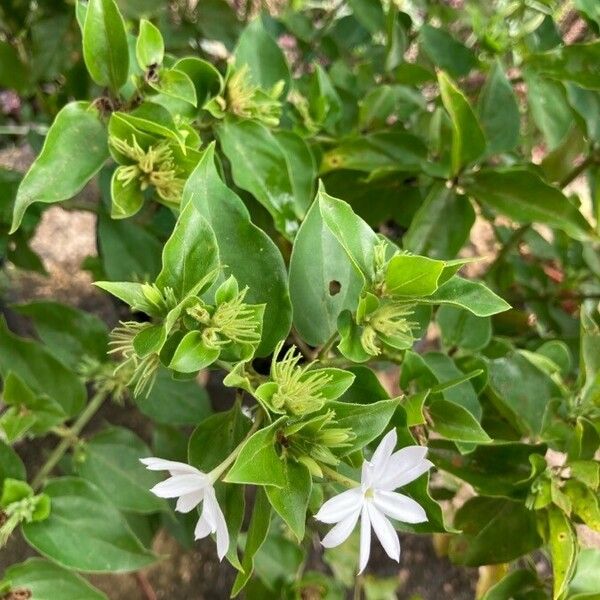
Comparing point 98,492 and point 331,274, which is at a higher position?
point 331,274

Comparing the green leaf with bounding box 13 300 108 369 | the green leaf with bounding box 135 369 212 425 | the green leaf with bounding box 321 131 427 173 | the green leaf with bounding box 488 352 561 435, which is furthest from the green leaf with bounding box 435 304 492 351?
the green leaf with bounding box 13 300 108 369

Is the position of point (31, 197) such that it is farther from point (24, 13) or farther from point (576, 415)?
point (24, 13)

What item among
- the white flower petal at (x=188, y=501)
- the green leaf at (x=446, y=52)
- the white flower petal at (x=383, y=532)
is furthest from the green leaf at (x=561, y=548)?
the green leaf at (x=446, y=52)

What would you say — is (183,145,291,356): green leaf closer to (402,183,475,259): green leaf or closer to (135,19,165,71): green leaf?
(135,19,165,71): green leaf

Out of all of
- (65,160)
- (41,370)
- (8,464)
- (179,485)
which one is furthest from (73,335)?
(179,485)

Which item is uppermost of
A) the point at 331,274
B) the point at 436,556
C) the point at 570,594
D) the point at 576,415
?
the point at 331,274

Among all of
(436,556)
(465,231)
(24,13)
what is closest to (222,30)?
(24,13)

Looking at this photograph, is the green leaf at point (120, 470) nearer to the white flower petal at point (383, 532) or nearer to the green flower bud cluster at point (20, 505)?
the green flower bud cluster at point (20, 505)
